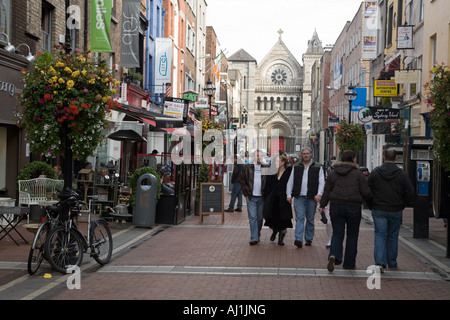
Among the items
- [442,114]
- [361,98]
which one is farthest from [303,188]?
[361,98]

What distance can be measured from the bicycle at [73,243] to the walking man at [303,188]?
12.0ft

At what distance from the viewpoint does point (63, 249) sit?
877cm

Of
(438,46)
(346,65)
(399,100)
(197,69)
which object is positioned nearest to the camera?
(438,46)

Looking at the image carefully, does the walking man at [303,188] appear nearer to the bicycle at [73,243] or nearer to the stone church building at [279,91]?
the bicycle at [73,243]

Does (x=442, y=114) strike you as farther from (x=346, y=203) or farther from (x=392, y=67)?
(x=392, y=67)

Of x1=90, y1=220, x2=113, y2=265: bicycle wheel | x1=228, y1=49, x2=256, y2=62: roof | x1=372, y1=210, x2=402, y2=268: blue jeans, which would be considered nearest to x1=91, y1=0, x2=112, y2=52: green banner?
x1=90, y1=220, x2=113, y2=265: bicycle wheel

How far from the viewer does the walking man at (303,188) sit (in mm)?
11570

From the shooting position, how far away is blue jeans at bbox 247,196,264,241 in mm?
11906

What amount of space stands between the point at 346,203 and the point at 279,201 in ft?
9.67

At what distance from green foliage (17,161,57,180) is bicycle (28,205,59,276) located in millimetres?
5706

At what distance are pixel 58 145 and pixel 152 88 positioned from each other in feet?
68.9

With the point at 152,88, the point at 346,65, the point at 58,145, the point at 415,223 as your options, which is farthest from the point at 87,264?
the point at 346,65

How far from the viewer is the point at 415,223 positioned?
13.0 m

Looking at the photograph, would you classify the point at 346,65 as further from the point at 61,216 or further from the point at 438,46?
the point at 61,216
